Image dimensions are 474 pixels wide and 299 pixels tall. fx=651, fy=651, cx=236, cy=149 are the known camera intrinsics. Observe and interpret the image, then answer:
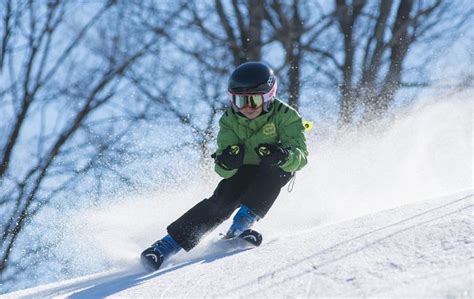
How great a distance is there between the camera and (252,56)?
1295cm

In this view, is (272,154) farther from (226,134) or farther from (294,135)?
(226,134)

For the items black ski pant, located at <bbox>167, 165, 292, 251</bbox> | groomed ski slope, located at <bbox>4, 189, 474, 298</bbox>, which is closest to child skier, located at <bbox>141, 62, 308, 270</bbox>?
black ski pant, located at <bbox>167, 165, 292, 251</bbox>

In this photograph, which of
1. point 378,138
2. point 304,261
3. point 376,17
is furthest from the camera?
point 376,17

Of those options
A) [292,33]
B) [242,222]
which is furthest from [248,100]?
[292,33]

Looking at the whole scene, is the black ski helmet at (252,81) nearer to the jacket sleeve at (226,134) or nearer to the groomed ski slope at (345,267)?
the jacket sleeve at (226,134)

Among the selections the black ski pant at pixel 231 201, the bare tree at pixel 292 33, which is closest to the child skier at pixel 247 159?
the black ski pant at pixel 231 201

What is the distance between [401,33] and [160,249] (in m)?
10.8

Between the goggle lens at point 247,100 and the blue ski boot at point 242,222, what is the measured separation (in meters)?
0.70

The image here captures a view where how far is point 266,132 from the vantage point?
15.0 feet

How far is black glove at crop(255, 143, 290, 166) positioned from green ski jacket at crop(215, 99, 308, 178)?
0.26m

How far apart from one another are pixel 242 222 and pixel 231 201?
16cm

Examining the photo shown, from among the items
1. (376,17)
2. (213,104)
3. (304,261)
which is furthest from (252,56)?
(304,261)

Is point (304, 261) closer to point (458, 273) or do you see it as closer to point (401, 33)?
point (458, 273)

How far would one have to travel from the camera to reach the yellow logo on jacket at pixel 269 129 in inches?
180
